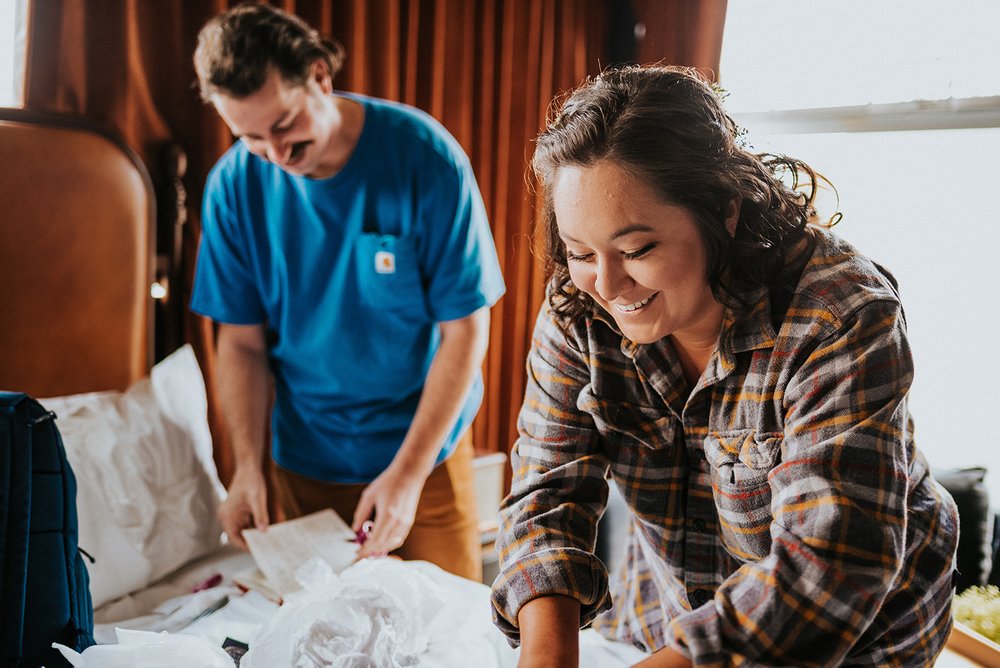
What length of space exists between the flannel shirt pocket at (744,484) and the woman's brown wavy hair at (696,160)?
0.16 m

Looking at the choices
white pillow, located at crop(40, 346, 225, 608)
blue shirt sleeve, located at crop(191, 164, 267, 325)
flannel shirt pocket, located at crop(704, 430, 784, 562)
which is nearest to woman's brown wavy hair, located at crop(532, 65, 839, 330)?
flannel shirt pocket, located at crop(704, 430, 784, 562)

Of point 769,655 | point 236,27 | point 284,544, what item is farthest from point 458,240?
point 769,655

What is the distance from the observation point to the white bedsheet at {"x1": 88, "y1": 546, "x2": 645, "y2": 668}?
1.28 m

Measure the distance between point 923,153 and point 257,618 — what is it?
2.22 meters

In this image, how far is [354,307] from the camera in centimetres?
172

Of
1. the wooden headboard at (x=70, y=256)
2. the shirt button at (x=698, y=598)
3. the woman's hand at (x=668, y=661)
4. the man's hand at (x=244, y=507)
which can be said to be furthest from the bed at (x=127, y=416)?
the woman's hand at (x=668, y=661)

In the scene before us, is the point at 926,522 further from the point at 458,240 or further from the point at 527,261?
the point at 527,261

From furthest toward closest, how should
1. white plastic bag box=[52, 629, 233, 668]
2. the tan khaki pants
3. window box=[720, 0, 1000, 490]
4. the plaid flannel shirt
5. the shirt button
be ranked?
window box=[720, 0, 1000, 490] < the tan khaki pants < the shirt button < white plastic bag box=[52, 629, 233, 668] < the plaid flannel shirt

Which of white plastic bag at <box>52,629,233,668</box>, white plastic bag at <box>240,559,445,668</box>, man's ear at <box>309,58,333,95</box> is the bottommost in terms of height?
white plastic bag at <box>240,559,445,668</box>

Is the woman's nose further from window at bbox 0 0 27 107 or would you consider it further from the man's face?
window at bbox 0 0 27 107

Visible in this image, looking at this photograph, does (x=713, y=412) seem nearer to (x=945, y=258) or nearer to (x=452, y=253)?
(x=452, y=253)

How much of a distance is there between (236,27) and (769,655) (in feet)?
4.51

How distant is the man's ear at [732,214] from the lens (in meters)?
0.95

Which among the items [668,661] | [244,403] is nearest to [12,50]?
[244,403]
